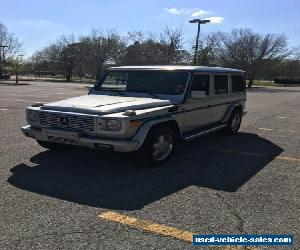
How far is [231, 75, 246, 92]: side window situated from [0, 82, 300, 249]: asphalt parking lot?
2068mm

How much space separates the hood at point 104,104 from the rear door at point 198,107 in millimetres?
560

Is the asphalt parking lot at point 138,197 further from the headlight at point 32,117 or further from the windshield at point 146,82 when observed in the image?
the windshield at point 146,82

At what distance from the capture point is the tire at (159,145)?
616cm

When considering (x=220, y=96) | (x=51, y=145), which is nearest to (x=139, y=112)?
(x=51, y=145)

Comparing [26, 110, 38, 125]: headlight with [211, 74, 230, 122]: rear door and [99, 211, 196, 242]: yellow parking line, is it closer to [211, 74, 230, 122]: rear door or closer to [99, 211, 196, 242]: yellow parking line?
[99, 211, 196, 242]: yellow parking line

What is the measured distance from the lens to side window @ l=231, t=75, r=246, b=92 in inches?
377

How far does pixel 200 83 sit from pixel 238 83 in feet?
8.50

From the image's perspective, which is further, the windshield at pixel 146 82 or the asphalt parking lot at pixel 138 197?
the windshield at pixel 146 82

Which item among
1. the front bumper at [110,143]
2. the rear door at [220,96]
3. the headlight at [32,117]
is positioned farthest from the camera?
the rear door at [220,96]

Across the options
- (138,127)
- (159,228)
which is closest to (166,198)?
(159,228)

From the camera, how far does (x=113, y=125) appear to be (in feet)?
19.0

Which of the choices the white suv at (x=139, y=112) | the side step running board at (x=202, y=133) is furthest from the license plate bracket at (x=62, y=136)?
the side step running board at (x=202, y=133)

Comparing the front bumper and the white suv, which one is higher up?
the white suv

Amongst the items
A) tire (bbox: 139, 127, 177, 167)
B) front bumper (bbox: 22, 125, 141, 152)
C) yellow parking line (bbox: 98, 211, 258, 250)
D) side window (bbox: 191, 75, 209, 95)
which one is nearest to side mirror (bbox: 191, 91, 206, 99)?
side window (bbox: 191, 75, 209, 95)
